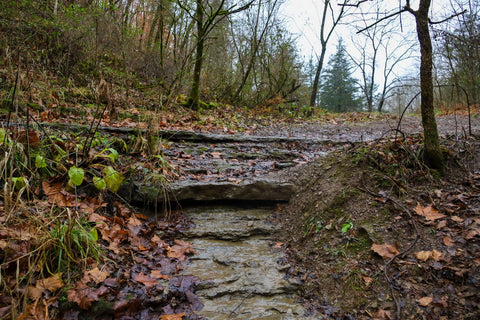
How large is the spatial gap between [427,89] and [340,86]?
21.0 m

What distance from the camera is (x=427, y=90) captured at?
289 cm

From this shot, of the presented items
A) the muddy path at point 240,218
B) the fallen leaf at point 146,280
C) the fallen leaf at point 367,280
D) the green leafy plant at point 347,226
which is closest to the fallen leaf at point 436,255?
the fallen leaf at point 367,280

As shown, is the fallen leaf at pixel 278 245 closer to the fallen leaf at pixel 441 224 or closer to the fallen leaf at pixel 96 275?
the fallen leaf at pixel 441 224

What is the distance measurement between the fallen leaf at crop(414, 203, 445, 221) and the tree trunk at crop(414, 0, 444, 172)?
69 centimetres

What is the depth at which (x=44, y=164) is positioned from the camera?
285 centimetres

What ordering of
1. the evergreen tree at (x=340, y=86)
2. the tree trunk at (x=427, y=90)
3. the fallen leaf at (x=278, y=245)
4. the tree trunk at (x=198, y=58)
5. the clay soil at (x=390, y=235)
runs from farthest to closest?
the evergreen tree at (x=340, y=86)
the tree trunk at (x=198, y=58)
the fallen leaf at (x=278, y=245)
the tree trunk at (x=427, y=90)
the clay soil at (x=390, y=235)

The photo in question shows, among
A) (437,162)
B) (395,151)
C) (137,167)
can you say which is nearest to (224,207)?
(137,167)

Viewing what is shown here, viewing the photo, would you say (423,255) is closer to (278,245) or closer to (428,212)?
(428,212)

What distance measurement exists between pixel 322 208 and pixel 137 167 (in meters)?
2.44

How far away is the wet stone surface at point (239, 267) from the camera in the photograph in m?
2.23

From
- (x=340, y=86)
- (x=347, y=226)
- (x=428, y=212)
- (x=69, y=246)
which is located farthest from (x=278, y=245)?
(x=340, y=86)

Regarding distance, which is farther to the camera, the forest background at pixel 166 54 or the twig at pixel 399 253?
the forest background at pixel 166 54

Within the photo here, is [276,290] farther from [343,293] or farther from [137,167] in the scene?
[137,167]

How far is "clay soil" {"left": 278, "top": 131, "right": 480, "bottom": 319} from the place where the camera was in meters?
2.03
